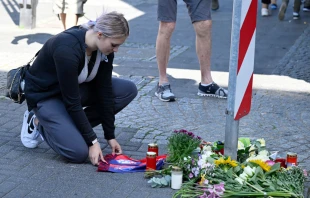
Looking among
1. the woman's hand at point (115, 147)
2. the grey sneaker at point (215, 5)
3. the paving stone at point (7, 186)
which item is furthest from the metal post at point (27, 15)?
the paving stone at point (7, 186)

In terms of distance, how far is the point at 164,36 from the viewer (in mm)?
6852

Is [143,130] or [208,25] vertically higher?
[208,25]

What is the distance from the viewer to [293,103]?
22.0 feet

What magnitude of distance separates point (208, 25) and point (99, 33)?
2.27m

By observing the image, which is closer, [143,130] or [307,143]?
[307,143]

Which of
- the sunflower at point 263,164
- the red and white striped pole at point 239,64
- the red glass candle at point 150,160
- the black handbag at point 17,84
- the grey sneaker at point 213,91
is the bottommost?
the grey sneaker at point 213,91

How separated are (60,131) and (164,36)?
2225 mm

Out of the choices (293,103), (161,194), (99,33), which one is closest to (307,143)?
(293,103)

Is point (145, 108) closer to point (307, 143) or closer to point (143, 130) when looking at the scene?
point (143, 130)

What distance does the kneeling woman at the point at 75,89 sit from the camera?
4.73 meters

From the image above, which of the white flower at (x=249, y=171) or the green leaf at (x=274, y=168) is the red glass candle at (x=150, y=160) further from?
the green leaf at (x=274, y=168)

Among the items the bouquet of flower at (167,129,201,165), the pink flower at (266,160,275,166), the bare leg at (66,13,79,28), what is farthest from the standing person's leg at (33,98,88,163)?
the bare leg at (66,13,79,28)

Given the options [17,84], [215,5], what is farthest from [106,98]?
[215,5]

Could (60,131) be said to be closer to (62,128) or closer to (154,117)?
(62,128)
